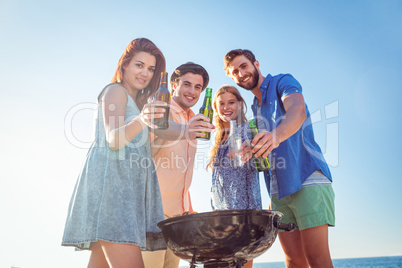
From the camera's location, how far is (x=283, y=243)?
2.98m

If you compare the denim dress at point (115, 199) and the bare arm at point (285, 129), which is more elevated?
the bare arm at point (285, 129)

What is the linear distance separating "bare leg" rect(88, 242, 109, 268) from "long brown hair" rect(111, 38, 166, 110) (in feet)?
3.66

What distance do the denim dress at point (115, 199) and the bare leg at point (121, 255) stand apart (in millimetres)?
38

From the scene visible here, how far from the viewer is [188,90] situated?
3605 mm

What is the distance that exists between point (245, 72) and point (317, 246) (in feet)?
6.52

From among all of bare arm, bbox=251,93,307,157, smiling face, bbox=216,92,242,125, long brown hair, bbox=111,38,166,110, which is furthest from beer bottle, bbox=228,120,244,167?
smiling face, bbox=216,92,242,125

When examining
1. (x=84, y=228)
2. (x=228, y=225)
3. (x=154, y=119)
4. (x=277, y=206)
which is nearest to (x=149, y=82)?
(x=154, y=119)

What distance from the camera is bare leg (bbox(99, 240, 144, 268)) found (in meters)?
1.65

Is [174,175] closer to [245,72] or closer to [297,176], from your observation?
[297,176]

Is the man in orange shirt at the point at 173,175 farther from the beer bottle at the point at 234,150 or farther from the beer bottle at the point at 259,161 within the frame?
the beer bottle at the point at 259,161

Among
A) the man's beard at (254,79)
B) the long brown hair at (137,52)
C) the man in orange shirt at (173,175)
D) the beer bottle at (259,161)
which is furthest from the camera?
the man's beard at (254,79)

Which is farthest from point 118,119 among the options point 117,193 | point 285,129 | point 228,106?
point 228,106

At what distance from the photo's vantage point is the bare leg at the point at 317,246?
240cm

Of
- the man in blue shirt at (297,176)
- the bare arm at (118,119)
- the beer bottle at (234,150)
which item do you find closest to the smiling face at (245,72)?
the man in blue shirt at (297,176)
